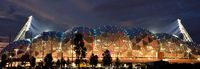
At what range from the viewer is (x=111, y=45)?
177 metres

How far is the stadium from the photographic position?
17500 centimetres

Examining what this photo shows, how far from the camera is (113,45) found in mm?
177375

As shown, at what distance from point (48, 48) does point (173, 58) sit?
58.1 meters

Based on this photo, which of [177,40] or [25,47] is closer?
[25,47]

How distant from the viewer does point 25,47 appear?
17612cm

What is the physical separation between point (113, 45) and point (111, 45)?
1010 millimetres

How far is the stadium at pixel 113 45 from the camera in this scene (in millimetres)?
175000

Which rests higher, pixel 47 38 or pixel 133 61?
pixel 47 38

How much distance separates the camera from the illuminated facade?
175250mm

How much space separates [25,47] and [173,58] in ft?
225

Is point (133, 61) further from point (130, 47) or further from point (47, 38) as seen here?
point (47, 38)

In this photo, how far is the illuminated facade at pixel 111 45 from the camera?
17525cm

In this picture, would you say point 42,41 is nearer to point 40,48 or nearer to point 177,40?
point 40,48

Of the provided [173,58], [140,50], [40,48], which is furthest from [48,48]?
[173,58]
